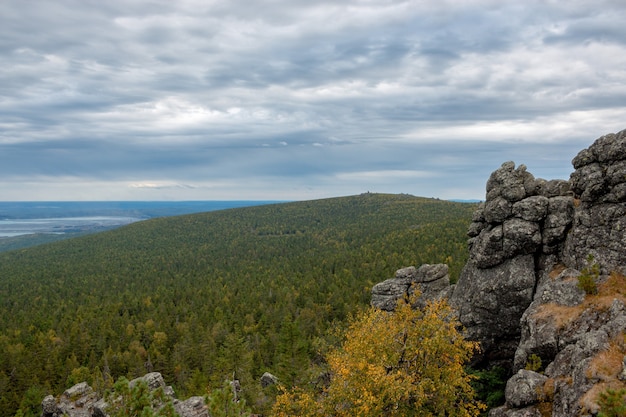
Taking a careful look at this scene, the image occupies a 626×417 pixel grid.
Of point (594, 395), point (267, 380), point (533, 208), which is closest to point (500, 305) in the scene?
point (533, 208)

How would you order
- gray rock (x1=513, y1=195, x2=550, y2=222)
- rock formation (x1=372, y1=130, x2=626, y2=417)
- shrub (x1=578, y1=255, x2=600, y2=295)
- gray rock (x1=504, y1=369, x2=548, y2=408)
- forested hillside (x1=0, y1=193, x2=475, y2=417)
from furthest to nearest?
1. forested hillside (x1=0, y1=193, x2=475, y2=417)
2. gray rock (x1=513, y1=195, x2=550, y2=222)
3. shrub (x1=578, y1=255, x2=600, y2=295)
4. gray rock (x1=504, y1=369, x2=548, y2=408)
5. rock formation (x1=372, y1=130, x2=626, y2=417)

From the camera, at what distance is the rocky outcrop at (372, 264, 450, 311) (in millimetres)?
57750

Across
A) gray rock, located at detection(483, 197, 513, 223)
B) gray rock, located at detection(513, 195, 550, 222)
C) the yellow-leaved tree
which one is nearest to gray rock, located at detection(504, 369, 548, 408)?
the yellow-leaved tree

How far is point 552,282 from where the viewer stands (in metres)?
33.9

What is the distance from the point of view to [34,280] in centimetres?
18950

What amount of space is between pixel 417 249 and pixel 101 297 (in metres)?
122

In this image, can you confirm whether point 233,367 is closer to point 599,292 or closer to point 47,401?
point 47,401

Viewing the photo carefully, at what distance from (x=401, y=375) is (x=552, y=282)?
15.5m

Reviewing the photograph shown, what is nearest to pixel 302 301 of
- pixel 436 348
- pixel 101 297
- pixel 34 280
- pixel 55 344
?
pixel 55 344

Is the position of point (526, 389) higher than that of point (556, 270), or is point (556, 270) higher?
point (556, 270)

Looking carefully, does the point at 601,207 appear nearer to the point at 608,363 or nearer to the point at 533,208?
the point at 533,208

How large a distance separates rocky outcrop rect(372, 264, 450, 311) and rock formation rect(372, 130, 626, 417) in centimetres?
1268

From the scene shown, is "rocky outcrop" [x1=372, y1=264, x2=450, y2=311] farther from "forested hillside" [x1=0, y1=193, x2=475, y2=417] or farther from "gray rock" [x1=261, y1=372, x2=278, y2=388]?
"gray rock" [x1=261, y1=372, x2=278, y2=388]

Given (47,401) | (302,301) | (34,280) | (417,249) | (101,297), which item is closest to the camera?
(47,401)
